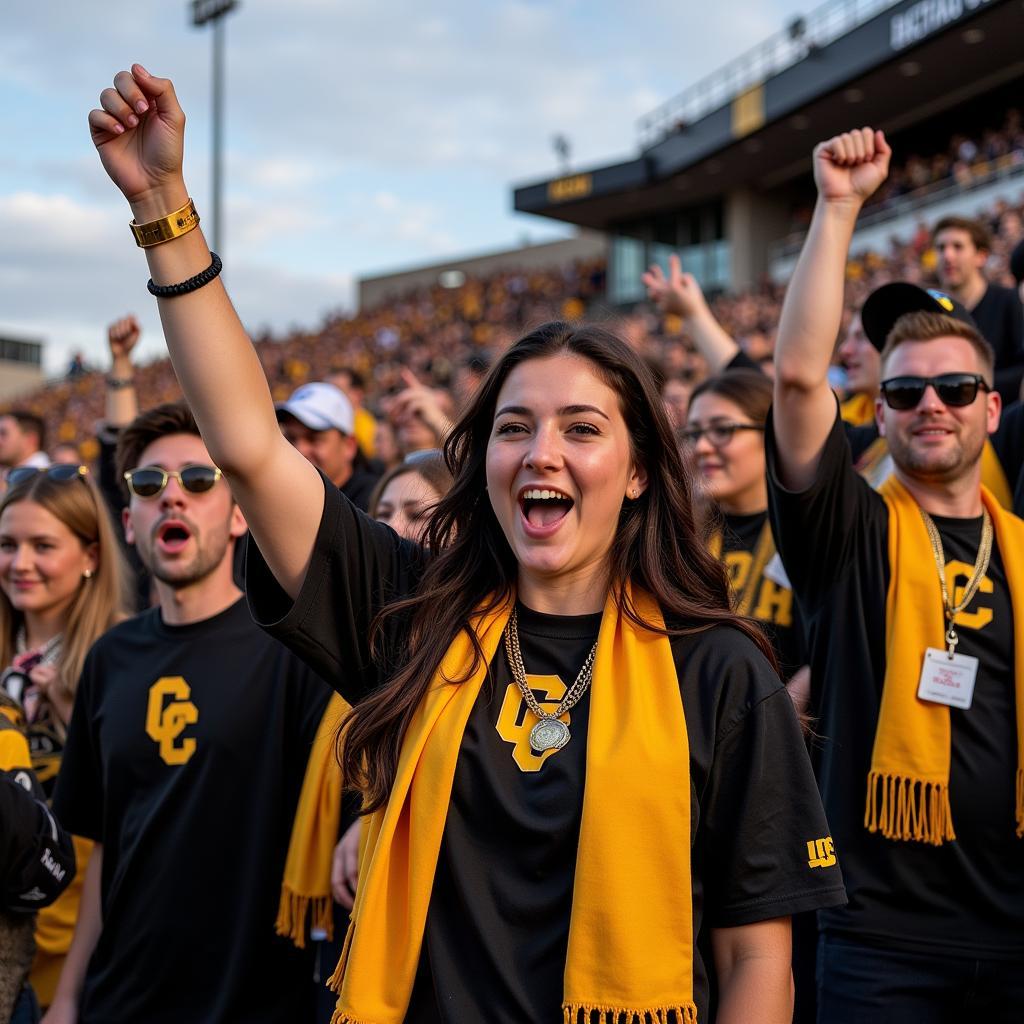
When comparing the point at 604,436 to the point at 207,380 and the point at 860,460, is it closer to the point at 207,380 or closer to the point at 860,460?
the point at 207,380

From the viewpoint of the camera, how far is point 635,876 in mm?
1853

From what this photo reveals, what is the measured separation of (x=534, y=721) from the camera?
2016 millimetres

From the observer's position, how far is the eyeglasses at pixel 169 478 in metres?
3.26

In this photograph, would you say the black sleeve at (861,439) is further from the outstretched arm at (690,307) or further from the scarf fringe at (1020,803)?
the scarf fringe at (1020,803)

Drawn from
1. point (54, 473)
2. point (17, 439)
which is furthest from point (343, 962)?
point (17, 439)

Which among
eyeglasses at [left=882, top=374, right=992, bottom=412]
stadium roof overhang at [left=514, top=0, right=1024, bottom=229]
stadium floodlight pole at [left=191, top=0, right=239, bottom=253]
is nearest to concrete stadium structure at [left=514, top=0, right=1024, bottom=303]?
stadium roof overhang at [left=514, top=0, right=1024, bottom=229]

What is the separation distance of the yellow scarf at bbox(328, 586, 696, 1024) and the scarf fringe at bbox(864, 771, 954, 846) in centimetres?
122

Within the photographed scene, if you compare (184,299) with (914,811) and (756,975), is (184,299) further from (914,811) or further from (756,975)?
(914,811)

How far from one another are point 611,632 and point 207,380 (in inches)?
31.9

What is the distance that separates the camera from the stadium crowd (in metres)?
1.90

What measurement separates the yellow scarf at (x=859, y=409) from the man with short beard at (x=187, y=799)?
333cm

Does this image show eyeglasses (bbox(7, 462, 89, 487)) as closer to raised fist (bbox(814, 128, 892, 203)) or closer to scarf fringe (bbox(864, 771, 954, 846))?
raised fist (bbox(814, 128, 892, 203))

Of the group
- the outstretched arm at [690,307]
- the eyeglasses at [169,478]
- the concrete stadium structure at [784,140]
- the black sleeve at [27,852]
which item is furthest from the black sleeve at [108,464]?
the concrete stadium structure at [784,140]

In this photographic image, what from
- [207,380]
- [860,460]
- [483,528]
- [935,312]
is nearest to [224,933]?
[483,528]
